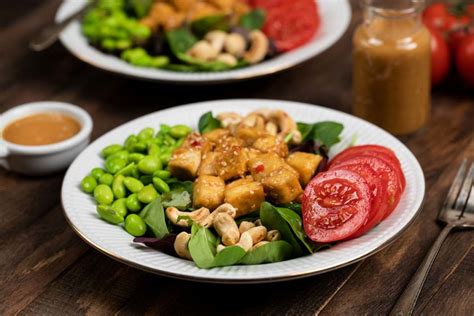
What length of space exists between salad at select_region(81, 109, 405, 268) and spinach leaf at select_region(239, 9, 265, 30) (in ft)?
2.51

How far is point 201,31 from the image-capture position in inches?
125

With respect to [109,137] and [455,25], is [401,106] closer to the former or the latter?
[455,25]

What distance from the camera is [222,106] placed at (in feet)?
8.86

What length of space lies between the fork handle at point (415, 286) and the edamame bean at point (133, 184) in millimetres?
805

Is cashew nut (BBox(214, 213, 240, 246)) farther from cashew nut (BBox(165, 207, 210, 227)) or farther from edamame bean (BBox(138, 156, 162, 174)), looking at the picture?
edamame bean (BBox(138, 156, 162, 174))

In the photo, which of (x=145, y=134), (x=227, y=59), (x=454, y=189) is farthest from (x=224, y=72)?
(x=454, y=189)

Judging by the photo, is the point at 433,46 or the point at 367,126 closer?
the point at 367,126

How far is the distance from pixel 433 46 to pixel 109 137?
137cm

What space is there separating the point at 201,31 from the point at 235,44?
18 centimetres

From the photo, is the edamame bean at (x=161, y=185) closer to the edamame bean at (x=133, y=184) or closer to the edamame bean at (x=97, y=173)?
the edamame bean at (x=133, y=184)

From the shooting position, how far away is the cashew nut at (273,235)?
6.57ft

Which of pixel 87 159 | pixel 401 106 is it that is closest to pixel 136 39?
pixel 87 159

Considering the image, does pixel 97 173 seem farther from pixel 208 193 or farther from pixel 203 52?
pixel 203 52

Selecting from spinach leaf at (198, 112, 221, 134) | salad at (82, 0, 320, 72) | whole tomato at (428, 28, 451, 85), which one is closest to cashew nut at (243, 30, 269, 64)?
salad at (82, 0, 320, 72)
